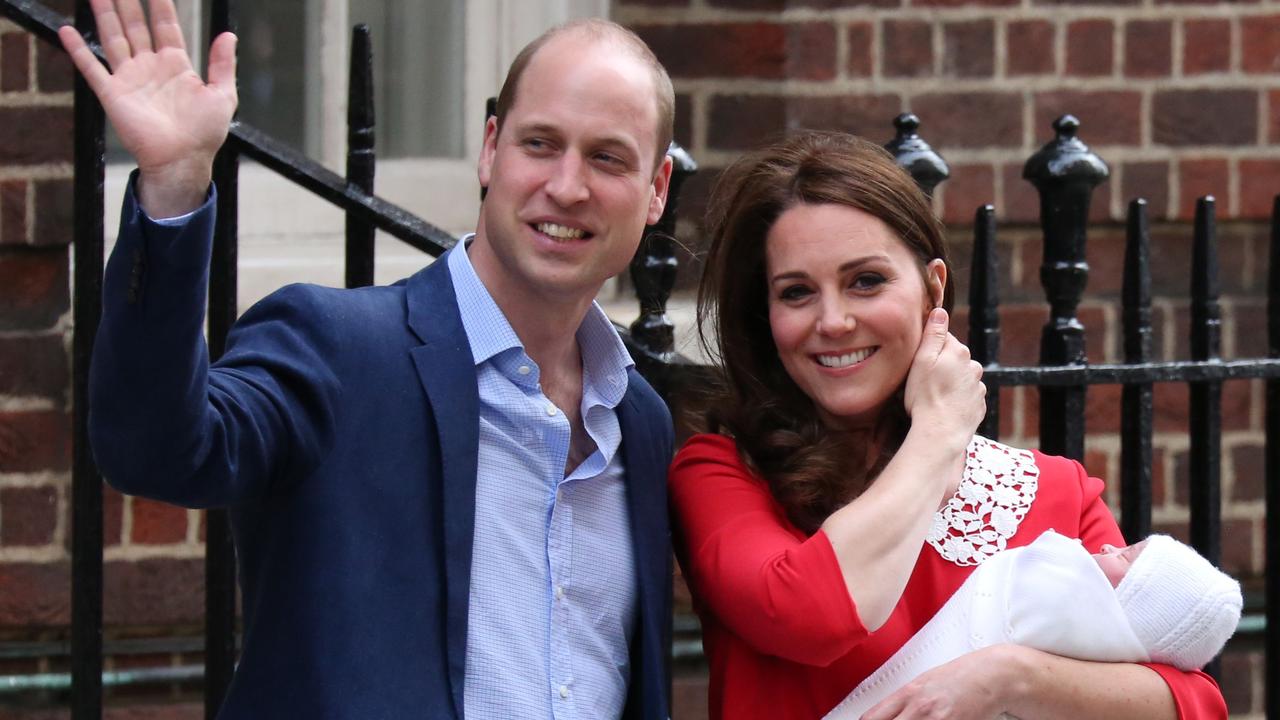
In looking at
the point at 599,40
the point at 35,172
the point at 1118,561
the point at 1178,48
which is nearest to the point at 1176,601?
the point at 1118,561

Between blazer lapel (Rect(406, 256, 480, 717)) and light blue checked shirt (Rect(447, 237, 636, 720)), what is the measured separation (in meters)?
0.03

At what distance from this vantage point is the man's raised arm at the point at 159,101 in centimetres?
166

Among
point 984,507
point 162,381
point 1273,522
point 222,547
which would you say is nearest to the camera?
point 162,381

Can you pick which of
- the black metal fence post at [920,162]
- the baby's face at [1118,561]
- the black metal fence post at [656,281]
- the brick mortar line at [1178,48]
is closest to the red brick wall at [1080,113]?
the brick mortar line at [1178,48]

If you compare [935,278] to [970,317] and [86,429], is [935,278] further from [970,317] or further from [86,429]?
[86,429]

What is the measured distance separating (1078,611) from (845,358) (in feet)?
1.52

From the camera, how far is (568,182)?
2.08 meters

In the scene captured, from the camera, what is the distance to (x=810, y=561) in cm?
206

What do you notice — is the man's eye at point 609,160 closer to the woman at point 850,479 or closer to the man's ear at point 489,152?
the man's ear at point 489,152

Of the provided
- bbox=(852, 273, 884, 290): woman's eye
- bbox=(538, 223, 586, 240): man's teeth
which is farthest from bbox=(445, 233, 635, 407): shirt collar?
bbox=(852, 273, 884, 290): woman's eye

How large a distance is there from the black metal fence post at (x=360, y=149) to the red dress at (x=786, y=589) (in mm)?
567

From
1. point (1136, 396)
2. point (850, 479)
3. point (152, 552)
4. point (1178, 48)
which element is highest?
point (1178, 48)

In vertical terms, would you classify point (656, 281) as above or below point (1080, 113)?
below

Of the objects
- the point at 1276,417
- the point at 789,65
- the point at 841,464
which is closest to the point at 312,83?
the point at 789,65
